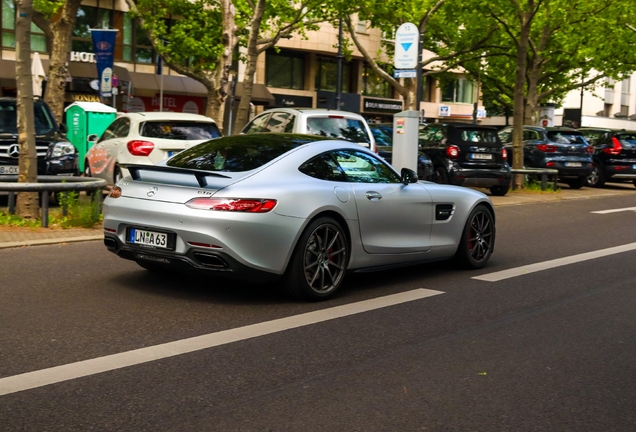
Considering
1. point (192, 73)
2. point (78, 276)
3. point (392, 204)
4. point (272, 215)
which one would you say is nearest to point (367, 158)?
point (392, 204)

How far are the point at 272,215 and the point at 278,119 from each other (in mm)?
8228

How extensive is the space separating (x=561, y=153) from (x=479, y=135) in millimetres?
5530

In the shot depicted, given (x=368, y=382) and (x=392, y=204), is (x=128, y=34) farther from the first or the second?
(x=368, y=382)

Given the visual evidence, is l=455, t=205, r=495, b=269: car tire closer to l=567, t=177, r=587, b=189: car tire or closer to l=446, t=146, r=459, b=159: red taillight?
l=446, t=146, r=459, b=159: red taillight

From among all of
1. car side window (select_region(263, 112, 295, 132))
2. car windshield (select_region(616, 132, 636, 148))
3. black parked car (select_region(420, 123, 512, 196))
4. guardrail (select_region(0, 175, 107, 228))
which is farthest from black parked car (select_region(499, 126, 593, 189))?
guardrail (select_region(0, 175, 107, 228))

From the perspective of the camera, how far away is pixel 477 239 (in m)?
9.24

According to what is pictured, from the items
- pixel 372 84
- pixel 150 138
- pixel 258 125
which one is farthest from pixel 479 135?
pixel 372 84

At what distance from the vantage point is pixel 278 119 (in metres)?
14.8

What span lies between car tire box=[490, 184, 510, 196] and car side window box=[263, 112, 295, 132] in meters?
7.23

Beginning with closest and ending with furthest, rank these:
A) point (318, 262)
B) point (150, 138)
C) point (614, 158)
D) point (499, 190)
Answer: point (318, 262) < point (150, 138) < point (499, 190) < point (614, 158)

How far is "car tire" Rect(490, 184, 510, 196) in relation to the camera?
2038cm

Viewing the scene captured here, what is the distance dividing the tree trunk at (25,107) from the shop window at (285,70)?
36.8 metres

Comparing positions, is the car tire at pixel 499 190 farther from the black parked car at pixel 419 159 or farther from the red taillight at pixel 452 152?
the black parked car at pixel 419 159

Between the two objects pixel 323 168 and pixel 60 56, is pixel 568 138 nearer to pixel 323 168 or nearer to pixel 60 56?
pixel 60 56
